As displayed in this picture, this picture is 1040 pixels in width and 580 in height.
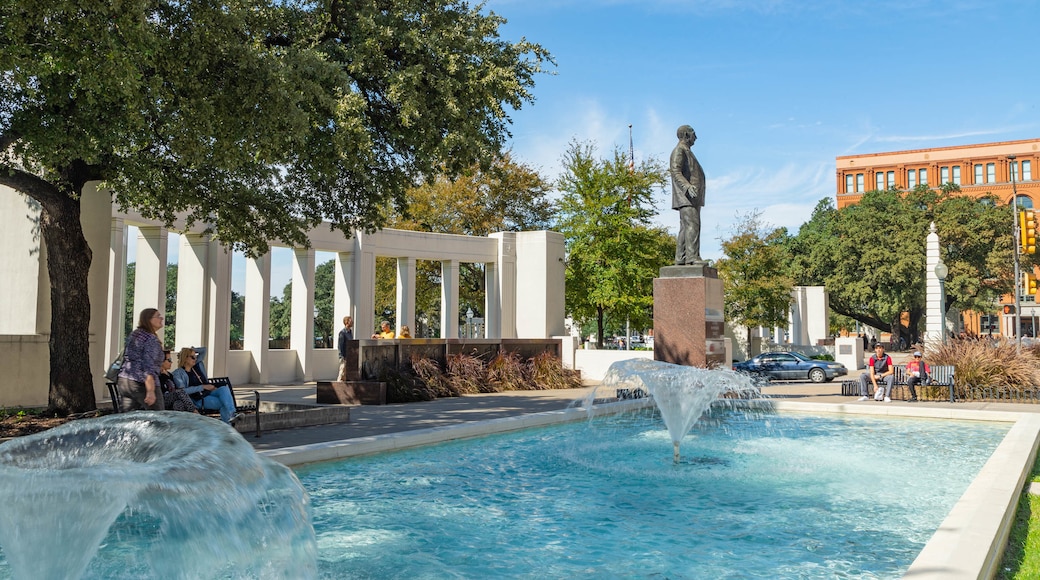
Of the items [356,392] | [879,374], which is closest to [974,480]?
[879,374]

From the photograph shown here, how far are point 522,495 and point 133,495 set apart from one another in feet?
14.5

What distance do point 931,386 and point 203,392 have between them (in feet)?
50.1

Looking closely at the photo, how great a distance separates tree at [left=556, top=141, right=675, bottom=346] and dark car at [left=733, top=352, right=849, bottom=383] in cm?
442

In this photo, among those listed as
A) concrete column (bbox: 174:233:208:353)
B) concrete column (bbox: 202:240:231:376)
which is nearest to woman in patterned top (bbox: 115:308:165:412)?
concrete column (bbox: 174:233:208:353)

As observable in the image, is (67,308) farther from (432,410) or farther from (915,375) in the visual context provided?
(915,375)

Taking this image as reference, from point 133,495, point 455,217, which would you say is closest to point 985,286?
point 455,217

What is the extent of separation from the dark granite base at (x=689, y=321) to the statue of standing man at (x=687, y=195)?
66 cm

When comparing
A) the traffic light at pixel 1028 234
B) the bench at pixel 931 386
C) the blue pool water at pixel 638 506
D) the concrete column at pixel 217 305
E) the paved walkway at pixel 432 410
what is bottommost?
the blue pool water at pixel 638 506

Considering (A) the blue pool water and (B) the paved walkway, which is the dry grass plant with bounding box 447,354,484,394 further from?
(A) the blue pool water

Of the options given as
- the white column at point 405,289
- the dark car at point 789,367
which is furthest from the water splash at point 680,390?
the dark car at point 789,367

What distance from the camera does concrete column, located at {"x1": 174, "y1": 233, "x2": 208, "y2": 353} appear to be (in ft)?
71.4

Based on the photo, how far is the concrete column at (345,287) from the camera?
2588 cm

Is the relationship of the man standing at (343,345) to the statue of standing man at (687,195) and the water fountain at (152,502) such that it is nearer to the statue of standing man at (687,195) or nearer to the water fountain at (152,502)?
the statue of standing man at (687,195)

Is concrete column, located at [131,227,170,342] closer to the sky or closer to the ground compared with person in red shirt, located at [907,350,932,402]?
closer to the sky
